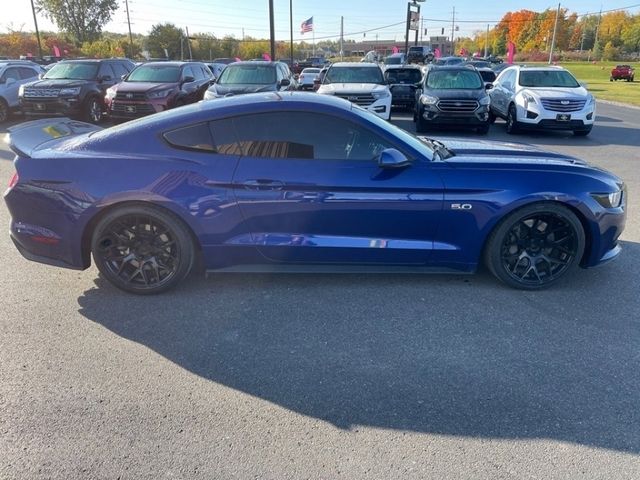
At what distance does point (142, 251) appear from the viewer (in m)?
3.91

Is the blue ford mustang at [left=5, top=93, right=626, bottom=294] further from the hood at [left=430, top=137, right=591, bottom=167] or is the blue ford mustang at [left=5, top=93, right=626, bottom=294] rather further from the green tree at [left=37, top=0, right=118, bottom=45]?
the green tree at [left=37, top=0, right=118, bottom=45]

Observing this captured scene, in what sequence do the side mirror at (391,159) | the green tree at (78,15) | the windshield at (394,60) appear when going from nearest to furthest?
the side mirror at (391,159) < the windshield at (394,60) < the green tree at (78,15)

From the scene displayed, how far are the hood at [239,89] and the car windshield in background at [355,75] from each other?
197cm

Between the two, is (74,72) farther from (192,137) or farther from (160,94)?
(192,137)

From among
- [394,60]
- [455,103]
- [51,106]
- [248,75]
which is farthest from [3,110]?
[394,60]

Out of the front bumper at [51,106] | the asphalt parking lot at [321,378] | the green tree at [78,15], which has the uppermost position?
the green tree at [78,15]

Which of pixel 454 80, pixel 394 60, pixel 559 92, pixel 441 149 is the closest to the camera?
pixel 441 149

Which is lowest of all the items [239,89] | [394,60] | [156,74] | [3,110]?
[3,110]

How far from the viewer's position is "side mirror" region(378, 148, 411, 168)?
366 centimetres

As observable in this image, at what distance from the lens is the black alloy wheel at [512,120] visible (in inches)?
493

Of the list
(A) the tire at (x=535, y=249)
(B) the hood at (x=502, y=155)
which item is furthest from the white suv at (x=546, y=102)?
(A) the tire at (x=535, y=249)

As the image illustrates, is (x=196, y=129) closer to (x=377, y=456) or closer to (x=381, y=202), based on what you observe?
(x=381, y=202)

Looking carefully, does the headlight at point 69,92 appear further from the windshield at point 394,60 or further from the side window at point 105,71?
the windshield at point 394,60

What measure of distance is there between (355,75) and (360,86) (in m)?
1.01
